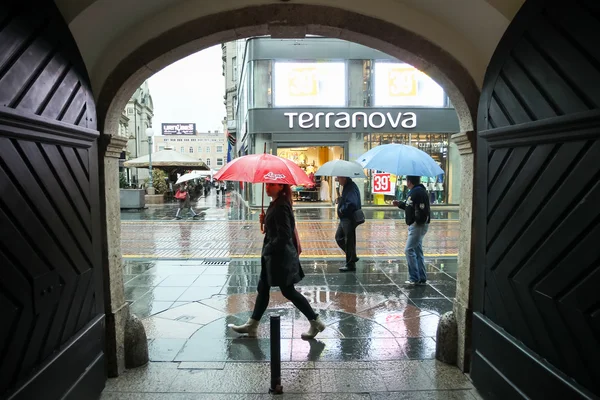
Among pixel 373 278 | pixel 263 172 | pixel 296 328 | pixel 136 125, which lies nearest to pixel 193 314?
pixel 296 328

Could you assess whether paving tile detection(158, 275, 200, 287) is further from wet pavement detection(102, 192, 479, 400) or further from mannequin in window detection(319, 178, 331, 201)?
mannequin in window detection(319, 178, 331, 201)

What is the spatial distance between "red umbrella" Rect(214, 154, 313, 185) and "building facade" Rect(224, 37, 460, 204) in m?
17.0

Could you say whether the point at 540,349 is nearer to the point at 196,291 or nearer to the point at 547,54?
the point at 547,54

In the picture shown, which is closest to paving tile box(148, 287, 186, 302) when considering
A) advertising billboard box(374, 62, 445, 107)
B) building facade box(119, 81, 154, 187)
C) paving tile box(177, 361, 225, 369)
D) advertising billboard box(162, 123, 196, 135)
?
paving tile box(177, 361, 225, 369)

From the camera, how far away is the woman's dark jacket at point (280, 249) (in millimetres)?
4426

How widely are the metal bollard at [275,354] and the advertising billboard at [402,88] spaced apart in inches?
773

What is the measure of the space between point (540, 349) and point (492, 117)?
176 cm

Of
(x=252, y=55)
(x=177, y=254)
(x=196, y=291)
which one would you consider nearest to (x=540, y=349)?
(x=196, y=291)

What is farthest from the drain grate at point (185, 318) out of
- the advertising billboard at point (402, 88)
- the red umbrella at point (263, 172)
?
the advertising billboard at point (402, 88)

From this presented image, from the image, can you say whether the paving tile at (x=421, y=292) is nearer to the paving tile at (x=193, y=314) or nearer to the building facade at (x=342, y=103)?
the paving tile at (x=193, y=314)

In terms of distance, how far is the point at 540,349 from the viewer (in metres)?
2.74

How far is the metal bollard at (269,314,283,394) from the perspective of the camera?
3.50 m

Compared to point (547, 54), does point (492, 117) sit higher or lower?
lower

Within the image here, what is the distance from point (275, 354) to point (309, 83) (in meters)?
19.3
